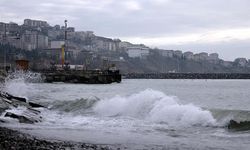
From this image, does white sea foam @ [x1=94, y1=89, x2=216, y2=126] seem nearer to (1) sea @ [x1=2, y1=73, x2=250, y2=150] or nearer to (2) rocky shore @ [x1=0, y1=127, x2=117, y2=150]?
(1) sea @ [x1=2, y1=73, x2=250, y2=150]

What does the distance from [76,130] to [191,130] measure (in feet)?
15.5

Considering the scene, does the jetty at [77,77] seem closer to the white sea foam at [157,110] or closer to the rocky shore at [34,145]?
the white sea foam at [157,110]

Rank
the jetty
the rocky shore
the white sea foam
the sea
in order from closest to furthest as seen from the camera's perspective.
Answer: the rocky shore
the sea
the white sea foam
the jetty

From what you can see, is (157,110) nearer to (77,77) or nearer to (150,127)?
(150,127)

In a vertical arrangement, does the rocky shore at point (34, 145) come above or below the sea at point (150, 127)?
above

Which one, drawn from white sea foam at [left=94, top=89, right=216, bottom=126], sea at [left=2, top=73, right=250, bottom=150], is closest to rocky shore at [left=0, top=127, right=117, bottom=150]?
sea at [left=2, top=73, right=250, bottom=150]

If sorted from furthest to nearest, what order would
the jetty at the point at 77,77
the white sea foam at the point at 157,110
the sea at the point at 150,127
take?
the jetty at the point at 77,77 → the white sea foam at the point at 157,110 → the sea at the point at 150,127

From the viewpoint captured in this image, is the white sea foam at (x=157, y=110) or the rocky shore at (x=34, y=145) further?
the white sea foam at (x=157, y=110)

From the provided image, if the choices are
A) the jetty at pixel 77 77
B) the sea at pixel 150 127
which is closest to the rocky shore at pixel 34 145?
the sea at pixel 150 127

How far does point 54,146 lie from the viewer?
41.0ft

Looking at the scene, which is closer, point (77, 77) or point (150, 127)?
point (150, 127)

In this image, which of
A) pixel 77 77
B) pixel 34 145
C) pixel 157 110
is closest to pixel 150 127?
pixel 157 110

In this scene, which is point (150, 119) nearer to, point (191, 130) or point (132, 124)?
point (132, 124)

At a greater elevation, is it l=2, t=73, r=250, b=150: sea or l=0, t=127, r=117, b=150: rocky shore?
l=0, t=127, r=117, b=150: rocky shore
